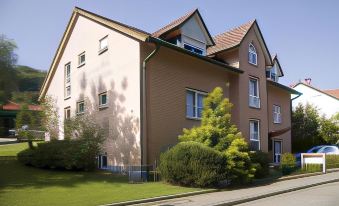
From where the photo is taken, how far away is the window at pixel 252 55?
2527 cm

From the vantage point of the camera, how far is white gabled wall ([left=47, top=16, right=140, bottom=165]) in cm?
1802

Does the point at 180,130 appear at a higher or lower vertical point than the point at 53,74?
lower

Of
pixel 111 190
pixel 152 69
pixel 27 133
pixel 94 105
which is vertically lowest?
pixel 111 190

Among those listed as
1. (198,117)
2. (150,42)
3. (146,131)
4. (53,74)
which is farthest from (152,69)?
(53,74)

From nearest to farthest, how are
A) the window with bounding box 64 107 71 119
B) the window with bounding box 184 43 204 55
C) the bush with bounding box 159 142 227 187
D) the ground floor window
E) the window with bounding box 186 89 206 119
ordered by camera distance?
the bush with bounding box 159 142 227 187 → the ground floor window → the window with bounding box 186 89 206 119 → the window with bounding box 184 43 204 55 → the window with bounding box 64 107 71 119

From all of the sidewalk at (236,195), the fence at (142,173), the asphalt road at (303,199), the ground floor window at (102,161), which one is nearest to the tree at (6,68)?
the ground floor window at (102,161)

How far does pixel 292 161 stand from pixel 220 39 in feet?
29.7

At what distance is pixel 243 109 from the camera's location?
24.2 meters

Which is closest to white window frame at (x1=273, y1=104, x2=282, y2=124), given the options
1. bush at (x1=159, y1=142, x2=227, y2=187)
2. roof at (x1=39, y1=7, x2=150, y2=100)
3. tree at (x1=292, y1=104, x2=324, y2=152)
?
tree at (x1=292, y1=104, x2=324, y2=152)

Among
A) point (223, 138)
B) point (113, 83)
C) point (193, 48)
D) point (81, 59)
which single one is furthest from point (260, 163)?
point (81, 59)

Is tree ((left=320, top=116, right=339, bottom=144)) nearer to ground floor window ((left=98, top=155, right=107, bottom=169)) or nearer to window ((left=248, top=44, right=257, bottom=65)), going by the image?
window ((left=248, top=44, right=257, bottom=65))

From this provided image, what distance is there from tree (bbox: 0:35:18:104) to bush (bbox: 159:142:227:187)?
29.6 feet

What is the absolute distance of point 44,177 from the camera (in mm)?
14773

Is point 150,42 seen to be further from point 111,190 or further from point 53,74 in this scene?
point 53,74
